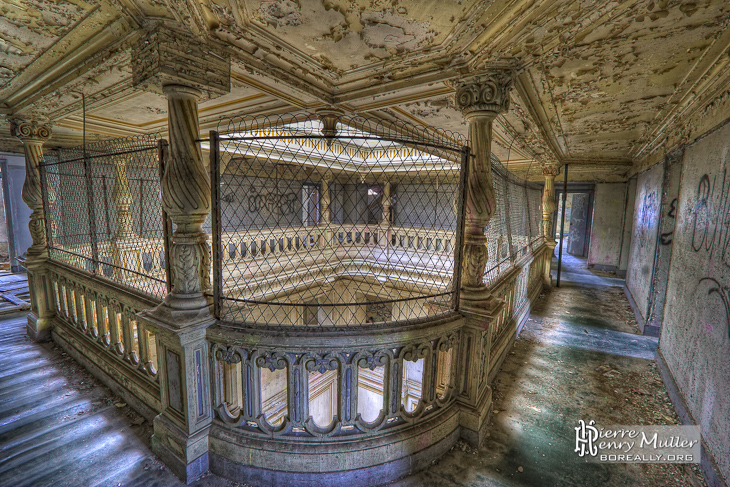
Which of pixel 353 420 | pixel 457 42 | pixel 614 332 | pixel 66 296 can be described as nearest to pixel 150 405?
pixel 353 420

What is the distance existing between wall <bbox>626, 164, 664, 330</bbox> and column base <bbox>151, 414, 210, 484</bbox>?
20.4 ft

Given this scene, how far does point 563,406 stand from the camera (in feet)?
9.84

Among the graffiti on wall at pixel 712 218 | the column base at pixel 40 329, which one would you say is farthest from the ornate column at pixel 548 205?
the column base at pixel 40 329

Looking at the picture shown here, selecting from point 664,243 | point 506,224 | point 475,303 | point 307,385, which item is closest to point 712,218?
point 506,224

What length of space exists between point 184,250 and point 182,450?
133 centimetres

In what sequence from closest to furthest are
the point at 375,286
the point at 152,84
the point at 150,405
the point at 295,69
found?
1. the point at 152,84
2. the point at 150,405
3. the point at 295,69
4. the point at 375,286

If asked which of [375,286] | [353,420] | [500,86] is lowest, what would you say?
[375,286]

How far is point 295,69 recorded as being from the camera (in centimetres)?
279

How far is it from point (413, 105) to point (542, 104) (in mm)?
1439

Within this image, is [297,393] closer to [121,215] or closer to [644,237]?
[121,215]

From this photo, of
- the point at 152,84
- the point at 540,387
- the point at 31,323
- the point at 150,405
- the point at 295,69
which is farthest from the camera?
the point at 31,323

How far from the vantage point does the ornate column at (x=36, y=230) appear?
390cm

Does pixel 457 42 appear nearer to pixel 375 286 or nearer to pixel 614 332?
pixel 614 332

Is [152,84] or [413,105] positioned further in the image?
[413,105]
